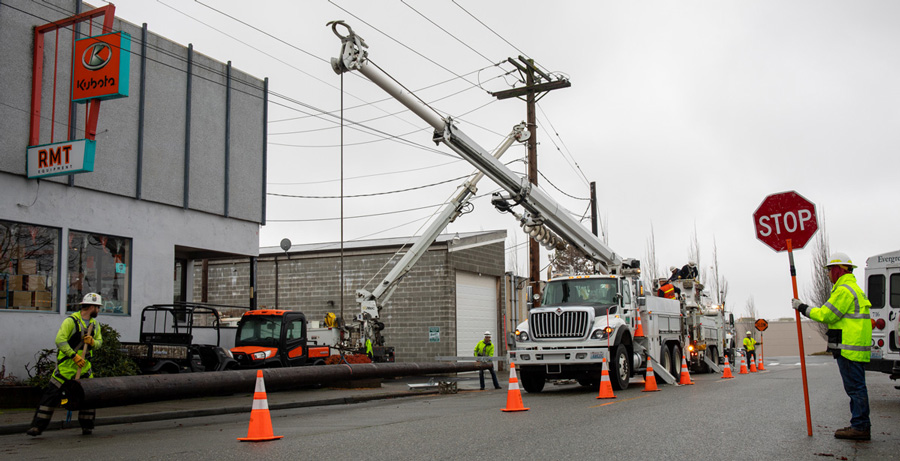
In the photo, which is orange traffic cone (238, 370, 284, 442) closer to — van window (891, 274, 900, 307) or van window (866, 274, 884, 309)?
van window (866, 274, 884, 309)

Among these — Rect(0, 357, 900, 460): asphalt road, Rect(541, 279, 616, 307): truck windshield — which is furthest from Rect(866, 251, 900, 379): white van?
Rect(541, 279, 616, 307): truck windshield

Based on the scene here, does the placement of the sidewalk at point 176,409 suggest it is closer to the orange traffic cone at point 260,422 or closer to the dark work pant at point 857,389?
the orange traffic cone at point 260,422

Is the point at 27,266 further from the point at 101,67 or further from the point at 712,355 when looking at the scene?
the point at 712,355

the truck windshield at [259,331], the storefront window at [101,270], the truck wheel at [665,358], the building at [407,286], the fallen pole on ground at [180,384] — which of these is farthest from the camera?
the building at [407,286]

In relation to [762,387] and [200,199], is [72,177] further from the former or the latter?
[762,387]

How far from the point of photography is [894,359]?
1316 centimetres

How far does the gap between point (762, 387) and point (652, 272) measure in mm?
33957

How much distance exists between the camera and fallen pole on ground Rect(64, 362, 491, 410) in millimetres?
9750

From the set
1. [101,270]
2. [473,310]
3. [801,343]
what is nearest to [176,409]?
[101,270]

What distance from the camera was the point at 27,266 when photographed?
634 inches

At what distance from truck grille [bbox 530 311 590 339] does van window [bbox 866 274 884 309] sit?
5.37 metres

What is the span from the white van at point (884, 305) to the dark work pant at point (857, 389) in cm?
599

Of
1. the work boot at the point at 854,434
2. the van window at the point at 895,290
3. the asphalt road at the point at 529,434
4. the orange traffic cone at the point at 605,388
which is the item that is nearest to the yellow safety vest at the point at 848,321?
the work boot at the point at 854,434

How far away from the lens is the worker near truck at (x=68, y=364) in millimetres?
9883
